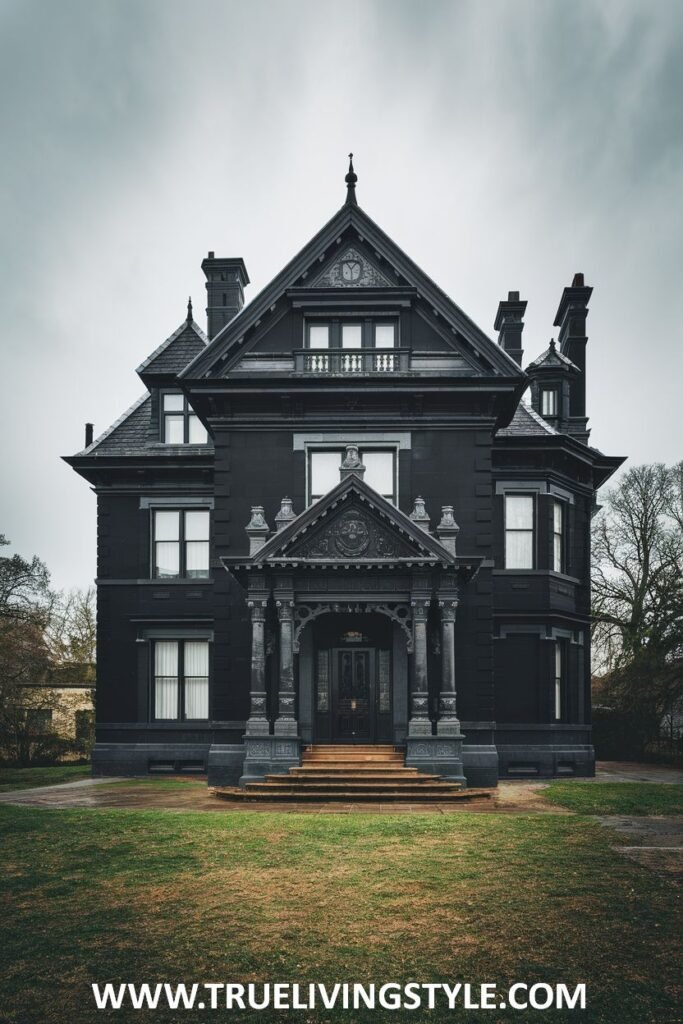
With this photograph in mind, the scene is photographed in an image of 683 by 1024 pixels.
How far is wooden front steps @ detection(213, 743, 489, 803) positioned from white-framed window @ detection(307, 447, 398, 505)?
22.5 feet

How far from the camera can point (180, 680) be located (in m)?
28.2

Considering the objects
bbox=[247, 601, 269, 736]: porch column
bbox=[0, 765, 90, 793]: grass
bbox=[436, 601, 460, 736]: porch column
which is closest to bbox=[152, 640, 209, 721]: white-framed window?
bbox=[0, 765, 90, 793]: grass

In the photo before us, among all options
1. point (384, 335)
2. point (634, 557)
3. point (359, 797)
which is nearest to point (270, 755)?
point (359, 797)

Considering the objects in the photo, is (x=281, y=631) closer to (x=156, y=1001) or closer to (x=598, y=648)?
(x=156, y=1001)

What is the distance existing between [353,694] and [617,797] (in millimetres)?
7061

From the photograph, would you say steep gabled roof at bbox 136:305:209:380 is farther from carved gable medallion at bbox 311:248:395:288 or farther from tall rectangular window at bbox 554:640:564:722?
tall rectangular window at bbox 554:640:564:722

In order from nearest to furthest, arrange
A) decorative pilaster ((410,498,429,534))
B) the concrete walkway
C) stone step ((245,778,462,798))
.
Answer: the concrete walkway
stone step ((245,778,462,798))
decorative pilaster ((410,498,429,534))

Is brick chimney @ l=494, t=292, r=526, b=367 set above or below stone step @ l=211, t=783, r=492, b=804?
above

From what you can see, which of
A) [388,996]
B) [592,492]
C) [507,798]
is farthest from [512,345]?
[388,996]

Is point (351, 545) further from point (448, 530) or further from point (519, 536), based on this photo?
point (519, 536)

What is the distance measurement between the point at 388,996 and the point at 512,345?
26.2 meters

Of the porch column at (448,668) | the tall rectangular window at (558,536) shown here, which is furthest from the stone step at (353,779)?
the tall rectangular window at (558,536)

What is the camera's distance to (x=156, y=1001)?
23.8ft

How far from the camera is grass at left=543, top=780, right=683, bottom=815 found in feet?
60.7
